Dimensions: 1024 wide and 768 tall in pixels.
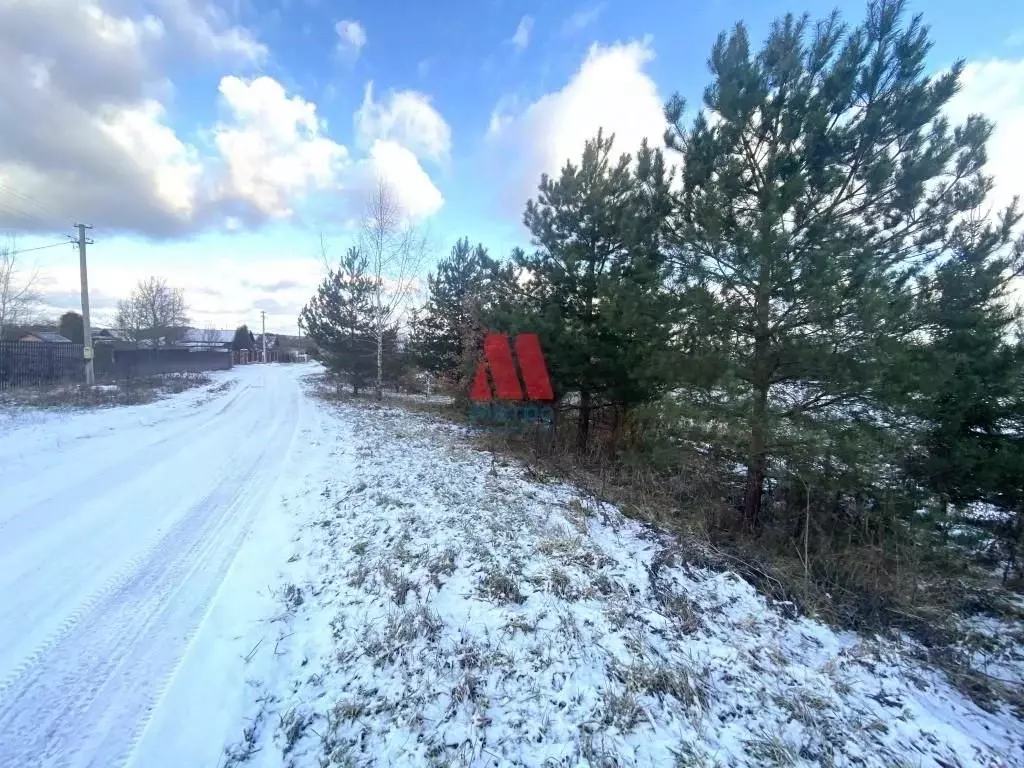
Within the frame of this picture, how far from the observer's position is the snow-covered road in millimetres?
2402

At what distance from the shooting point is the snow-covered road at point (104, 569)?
2.40 metres

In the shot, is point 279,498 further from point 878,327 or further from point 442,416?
point 442,416

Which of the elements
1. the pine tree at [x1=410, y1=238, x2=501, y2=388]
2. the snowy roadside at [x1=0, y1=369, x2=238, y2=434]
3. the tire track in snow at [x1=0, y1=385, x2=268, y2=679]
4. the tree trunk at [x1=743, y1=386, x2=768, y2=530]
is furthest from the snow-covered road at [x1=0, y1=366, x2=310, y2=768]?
the pine tree at [x1=410, y1=238, x2=501, y2=388]

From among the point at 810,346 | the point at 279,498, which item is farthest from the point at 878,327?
the point at 279,498

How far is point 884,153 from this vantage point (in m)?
4.93

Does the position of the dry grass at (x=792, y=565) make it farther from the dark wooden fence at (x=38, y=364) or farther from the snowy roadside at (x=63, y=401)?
the dark wooden fence at (x=38, y=364)

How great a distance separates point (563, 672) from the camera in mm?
2811

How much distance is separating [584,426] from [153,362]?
3775 cm

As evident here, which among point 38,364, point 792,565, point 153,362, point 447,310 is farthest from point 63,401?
point 153,362

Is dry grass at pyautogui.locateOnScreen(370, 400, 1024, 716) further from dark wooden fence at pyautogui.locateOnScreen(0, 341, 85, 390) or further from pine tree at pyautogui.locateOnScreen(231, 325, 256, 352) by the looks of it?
pine tree at pyautogui.locateOnScreen(231, 325, 256, 352)

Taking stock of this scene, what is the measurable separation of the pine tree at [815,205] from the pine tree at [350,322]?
53.0 ft

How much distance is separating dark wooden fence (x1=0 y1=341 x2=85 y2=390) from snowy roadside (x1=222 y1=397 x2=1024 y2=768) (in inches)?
801

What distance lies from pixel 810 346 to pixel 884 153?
2428mm

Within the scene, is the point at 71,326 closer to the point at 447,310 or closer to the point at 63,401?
the point at 63,401
